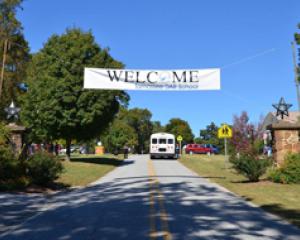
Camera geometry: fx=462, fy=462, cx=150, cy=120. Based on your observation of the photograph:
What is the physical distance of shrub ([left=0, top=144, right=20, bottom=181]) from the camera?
62.4ft

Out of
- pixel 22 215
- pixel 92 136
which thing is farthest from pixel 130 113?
pixel 22 215

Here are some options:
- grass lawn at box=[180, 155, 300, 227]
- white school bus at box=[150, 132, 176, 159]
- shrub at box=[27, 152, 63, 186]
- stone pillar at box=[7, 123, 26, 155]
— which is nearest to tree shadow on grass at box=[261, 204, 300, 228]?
grass lawn at box=[180, 155, 300, 227]

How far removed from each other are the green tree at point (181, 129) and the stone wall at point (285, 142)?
96.3 meters

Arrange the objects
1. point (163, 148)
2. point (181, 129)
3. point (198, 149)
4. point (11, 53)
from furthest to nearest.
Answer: point (181, 129), point (198, 149), point (11, 53), point (163, 148)

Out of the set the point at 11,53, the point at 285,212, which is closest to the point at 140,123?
the point at 11,53

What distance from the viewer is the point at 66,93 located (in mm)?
32750

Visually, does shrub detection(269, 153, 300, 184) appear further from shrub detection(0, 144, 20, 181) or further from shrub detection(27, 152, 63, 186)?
shrub detection(0, 144, 20, 181)

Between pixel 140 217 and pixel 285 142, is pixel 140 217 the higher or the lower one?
the lower one

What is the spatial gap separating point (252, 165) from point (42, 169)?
8.89m

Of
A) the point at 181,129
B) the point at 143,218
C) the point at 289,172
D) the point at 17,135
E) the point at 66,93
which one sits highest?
the point at 181,129

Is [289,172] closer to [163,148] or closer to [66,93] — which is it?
[66,93]

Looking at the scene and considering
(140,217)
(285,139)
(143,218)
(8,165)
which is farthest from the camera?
(285,139)

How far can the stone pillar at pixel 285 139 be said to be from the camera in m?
22.4

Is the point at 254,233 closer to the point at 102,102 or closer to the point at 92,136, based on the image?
the point at 102,102
